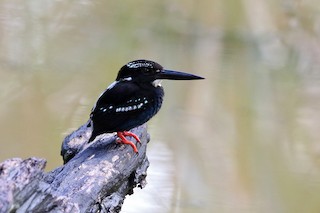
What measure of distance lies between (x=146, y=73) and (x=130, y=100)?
0.38 feet

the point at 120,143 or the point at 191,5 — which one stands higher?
the point at 191,5

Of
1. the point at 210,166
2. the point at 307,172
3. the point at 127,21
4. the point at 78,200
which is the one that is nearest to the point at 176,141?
the point at 210,166

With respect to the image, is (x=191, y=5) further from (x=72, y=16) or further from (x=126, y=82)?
(x=126, y=82)

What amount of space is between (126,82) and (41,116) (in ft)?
7.98

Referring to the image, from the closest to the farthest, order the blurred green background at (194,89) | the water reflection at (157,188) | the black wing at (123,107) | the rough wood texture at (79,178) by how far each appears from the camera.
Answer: the rough wood texture at (79,178) < the black wing at (123,107) < the water reflection at (157,188) < the blurred green background at (194,89)

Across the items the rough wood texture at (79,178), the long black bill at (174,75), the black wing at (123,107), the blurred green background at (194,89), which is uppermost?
the blurred green background at (194,89)

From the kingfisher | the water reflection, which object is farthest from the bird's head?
the water reflection

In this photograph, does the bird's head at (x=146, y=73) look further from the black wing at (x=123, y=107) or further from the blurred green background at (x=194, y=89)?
the blurred green background at (x=194, y=89)

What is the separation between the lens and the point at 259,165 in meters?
4.29

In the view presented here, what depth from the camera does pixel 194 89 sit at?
5320 millimetres

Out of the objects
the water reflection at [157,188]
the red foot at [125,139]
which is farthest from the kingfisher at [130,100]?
the water reflection at [157,188]

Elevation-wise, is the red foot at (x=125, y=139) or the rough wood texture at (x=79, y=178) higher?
the red foot at (x=125, y=139)

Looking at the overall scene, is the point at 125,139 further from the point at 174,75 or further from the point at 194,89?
the point at 194,89

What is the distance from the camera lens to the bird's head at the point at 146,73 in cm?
237
